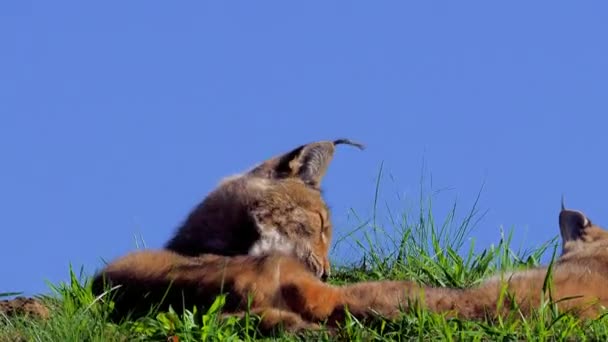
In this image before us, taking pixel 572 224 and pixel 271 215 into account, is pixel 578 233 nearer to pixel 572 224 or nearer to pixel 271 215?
pixel 572 224

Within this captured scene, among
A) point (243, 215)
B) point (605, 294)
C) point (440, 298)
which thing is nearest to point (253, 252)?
point (243, 215)

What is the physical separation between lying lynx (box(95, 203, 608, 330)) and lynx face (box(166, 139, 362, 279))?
43cm

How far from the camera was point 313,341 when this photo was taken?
18.7 feet

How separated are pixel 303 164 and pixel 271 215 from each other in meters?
0.55

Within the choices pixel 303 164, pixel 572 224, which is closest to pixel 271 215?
pixel 303 164

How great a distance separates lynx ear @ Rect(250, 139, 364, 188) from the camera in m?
7.18

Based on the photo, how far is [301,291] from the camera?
19.2 feet

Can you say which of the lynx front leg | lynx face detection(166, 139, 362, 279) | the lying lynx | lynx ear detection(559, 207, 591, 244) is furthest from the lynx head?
the lynx front leg

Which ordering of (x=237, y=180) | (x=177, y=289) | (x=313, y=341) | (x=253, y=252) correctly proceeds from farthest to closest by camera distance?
(x=237, y=180) < (x=253, y=252) < (x=177, y=289) < (x=313, y=341)

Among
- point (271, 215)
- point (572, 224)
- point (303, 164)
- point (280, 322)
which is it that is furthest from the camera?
point (572, 224)

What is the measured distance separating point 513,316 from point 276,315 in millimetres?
1079

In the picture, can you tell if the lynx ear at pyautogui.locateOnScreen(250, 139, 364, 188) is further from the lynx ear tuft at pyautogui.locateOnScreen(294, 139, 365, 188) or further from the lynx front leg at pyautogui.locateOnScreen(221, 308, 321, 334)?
the lynx front leg at pyautogui.locateOnScreen(221, 308, 321, 334)

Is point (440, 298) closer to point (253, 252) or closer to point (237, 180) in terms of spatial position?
point (253, 252)

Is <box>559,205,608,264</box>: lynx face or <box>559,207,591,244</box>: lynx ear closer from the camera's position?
<box>559,205,608,264</box>: lynx face
